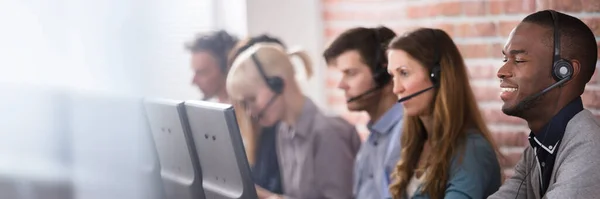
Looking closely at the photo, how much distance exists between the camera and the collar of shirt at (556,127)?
87.4 inches

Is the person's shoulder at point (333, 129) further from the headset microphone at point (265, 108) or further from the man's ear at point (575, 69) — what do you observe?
the man's ear at point (575, 69)

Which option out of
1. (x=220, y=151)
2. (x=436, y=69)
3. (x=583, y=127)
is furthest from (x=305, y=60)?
(x=583, y=127)

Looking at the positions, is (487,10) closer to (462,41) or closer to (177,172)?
(462,41)

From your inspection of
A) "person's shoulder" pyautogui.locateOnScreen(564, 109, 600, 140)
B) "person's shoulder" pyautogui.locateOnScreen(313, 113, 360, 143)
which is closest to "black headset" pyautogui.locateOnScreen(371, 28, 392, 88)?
"person's shoulder" pyautogui.locateOnScreen(313, 113, 360, 143)

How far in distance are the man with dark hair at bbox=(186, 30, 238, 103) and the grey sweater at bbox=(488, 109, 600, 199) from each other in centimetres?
192

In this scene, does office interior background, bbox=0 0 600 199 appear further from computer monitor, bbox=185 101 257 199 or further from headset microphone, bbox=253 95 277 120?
computer monitor, bbox=185 101 257 199

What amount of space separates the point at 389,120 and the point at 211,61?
1.10 meters

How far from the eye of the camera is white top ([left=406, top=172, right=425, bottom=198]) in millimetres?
2850

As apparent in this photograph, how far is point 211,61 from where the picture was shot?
4.10 m

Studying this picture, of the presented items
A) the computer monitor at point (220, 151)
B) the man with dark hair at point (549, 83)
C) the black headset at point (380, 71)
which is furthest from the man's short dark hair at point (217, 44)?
the man with dark hair at point (549, 83)

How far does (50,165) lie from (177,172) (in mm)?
910

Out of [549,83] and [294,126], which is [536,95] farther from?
[294,126]

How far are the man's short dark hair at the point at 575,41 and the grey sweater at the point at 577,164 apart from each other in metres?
0.11

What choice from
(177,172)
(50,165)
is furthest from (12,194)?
(177,172)
